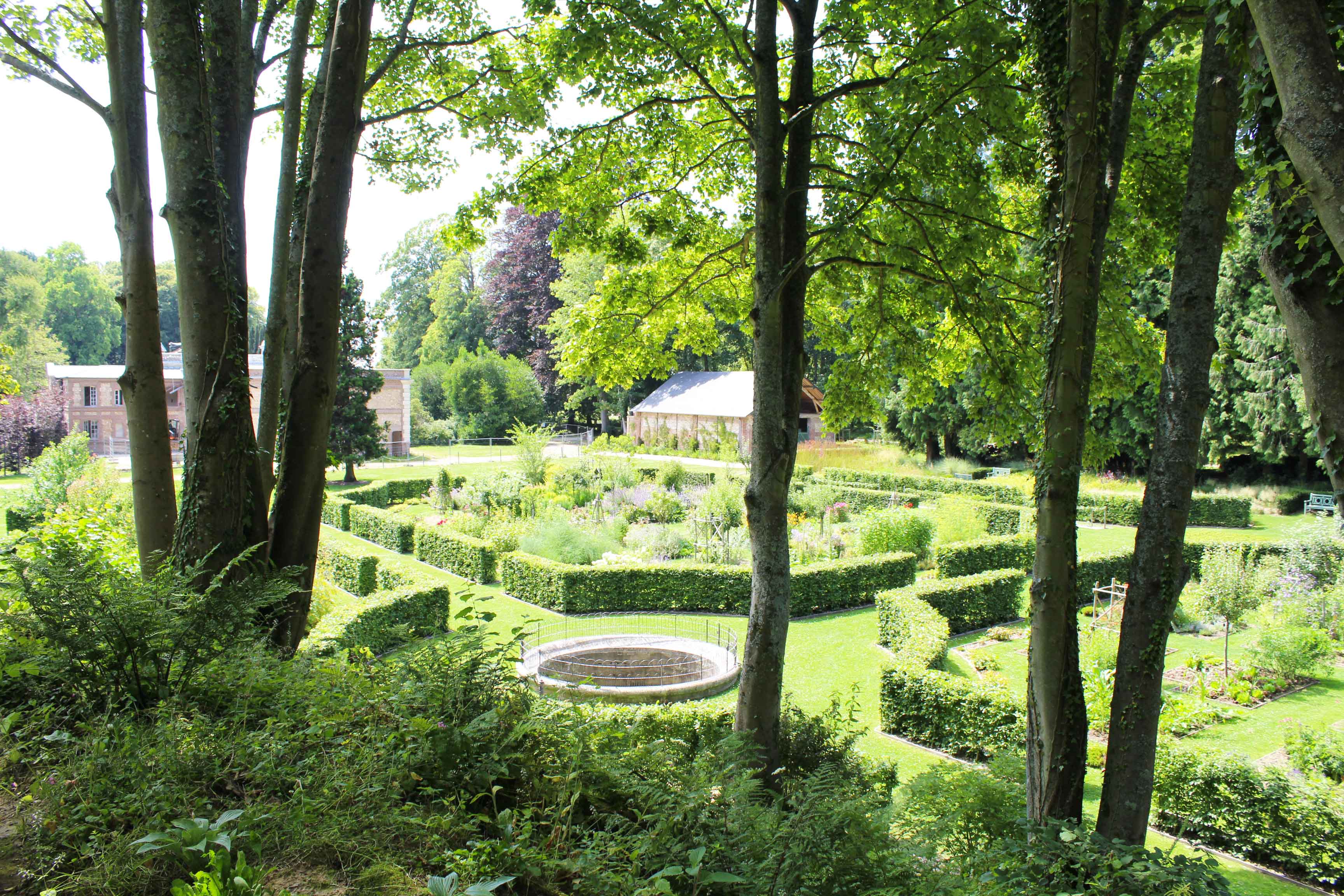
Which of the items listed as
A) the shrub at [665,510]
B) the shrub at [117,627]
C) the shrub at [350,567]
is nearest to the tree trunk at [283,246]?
the shrub at [117,627]

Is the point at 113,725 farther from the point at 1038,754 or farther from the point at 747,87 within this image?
the point at 747,87

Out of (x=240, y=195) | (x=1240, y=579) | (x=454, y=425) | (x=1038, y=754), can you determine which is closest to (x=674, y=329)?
(x=240, y=195)

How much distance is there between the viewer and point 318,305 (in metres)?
4.41

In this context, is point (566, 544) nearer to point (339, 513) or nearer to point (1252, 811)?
point (339, 513)

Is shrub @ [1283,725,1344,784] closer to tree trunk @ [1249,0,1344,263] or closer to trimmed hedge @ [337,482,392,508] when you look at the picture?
tree trunk @ [1249,0,1344,263]

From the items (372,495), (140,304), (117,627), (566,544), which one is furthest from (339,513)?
(117,627)

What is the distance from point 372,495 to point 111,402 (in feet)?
77.0

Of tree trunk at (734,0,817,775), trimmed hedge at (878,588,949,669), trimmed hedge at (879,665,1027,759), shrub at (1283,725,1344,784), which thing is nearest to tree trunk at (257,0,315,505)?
tree trunk at (734,0,817,775)

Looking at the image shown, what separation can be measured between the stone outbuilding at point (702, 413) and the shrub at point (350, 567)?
18.6 meters

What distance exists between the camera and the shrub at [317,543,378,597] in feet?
42.4

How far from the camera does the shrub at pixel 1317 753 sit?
6625 millimetres

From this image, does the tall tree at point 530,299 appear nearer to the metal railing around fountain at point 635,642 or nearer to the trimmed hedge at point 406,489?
the trimmed hedge at point 406,489

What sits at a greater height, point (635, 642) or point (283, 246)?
point (283, 246)

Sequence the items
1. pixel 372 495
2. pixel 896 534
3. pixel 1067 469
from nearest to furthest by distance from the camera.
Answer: pixel 1067 469 < pixel 896 534 < pixel 372 495
